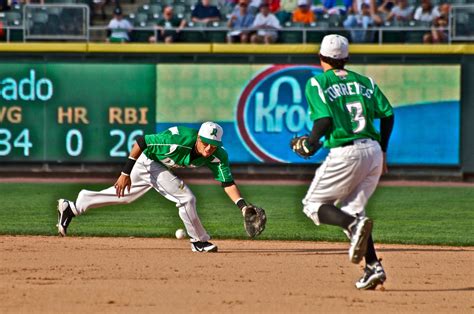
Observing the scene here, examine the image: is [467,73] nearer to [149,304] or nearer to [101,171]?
[101,171]

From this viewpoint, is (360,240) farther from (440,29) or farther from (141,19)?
(141,19)

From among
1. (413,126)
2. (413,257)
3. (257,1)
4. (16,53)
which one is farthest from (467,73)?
(413,257)

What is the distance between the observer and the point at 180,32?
21828mm

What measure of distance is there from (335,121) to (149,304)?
76.3 inches

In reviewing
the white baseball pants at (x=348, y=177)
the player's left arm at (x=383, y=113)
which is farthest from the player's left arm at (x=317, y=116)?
→ the player's left arm at (x=383, y=113)

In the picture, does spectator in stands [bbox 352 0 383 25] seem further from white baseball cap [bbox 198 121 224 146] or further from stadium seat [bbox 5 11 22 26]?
white baseball cap [bbox 198 121 224 146]

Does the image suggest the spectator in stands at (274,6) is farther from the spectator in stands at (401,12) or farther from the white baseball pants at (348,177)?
the white baseball pants at (348,177)

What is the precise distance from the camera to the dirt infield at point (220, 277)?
26.2 feet

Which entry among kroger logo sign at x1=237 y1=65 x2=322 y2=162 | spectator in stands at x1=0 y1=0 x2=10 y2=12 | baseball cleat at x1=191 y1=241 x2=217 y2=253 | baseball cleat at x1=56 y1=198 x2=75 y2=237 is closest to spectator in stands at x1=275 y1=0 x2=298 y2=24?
kroger logo sign at x1=237 y1=65 x2=322 y2=162

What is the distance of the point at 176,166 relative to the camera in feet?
36.1

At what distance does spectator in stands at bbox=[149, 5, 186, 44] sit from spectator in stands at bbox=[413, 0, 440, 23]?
4.55 m

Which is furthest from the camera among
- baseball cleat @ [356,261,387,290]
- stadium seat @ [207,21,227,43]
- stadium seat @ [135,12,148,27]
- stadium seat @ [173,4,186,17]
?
stadium seat @ [173,4,186,17]

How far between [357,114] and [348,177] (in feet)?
1.59

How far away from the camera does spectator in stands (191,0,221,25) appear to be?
21.9 m
